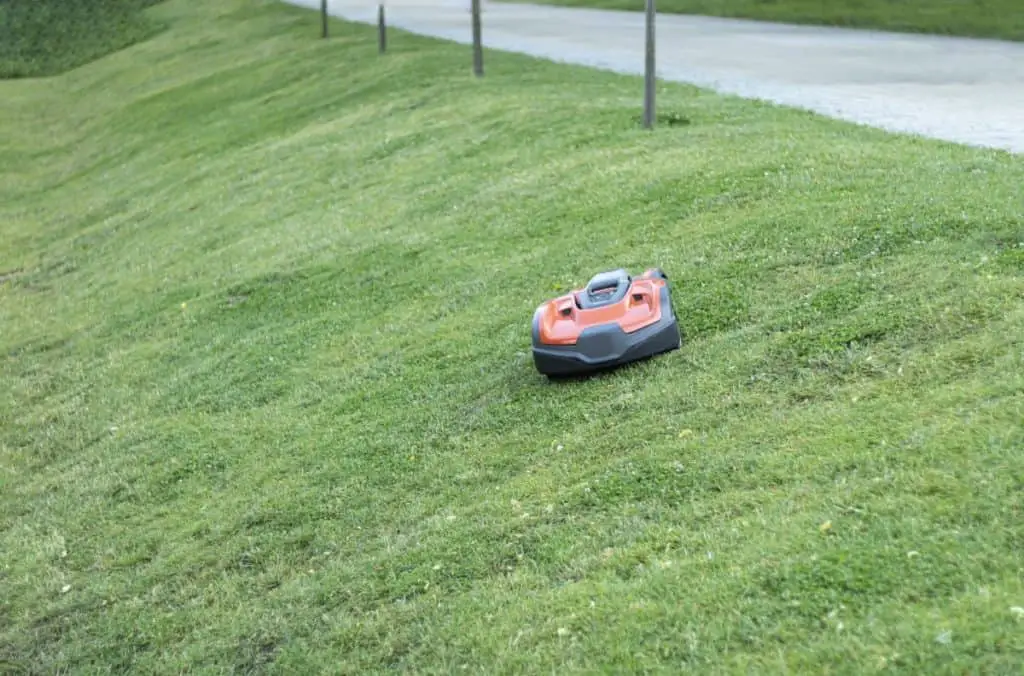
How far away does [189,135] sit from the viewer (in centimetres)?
1759

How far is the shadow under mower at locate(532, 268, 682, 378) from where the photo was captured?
5.38 m

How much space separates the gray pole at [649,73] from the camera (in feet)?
31.7

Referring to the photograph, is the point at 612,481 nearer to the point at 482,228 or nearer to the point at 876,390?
the point at 876,390

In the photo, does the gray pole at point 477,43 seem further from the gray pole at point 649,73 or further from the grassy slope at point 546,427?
the gray pole at point 649,73

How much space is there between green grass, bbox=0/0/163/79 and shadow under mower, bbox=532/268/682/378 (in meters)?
28.6

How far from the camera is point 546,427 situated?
5285 mm

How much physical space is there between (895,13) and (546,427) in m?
14.5

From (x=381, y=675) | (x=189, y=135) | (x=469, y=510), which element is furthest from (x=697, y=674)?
(x=189, y=135)

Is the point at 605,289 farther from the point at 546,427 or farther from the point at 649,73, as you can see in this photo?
the point at 649,73

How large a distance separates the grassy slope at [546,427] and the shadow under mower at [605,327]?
128mm

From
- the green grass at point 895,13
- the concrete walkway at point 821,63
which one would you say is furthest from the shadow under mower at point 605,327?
the green grass at point 895,13

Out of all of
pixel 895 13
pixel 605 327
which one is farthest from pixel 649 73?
pixel 895 13

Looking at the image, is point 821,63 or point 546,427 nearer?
point 546,427

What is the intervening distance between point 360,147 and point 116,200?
4.26 metres
